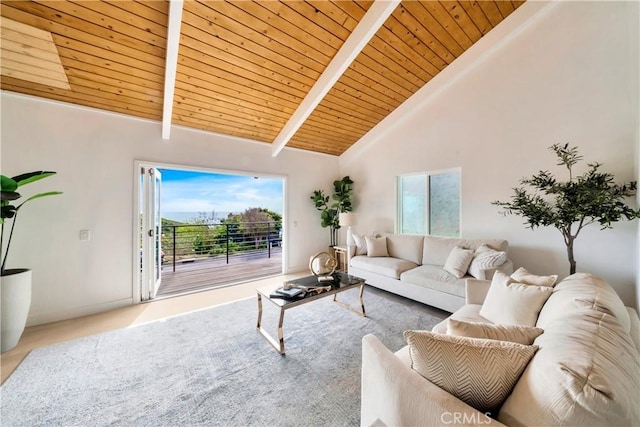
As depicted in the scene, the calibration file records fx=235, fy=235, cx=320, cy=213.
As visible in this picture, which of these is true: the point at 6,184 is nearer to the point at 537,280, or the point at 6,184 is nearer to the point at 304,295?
the point at 304,295

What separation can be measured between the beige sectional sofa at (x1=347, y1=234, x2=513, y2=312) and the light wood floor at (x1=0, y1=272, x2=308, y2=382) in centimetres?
166

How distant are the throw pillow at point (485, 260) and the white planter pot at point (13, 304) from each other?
457cm

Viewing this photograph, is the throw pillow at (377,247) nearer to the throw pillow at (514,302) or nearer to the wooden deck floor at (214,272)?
the wooden deck floor at (214,272)

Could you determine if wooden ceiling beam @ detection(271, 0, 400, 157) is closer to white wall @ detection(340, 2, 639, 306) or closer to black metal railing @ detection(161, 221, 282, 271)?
white wall @ detection(340, 2, 639, 306)

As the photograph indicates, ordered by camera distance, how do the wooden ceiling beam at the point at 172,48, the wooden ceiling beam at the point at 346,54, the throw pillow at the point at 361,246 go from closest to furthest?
1. the wooden ceiling beam at the point at 172,48
2. the wooden ceiling beam at the point at 346,54
3. the throw pillow at the point at 361,246

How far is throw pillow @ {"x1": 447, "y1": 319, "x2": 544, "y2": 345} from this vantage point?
1.04m

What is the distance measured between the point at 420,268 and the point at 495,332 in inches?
92.5

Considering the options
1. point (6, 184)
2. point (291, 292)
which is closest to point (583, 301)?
point (291, 292)

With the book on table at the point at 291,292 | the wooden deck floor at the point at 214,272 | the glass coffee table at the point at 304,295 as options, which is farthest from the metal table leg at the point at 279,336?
the wooden deck floor at the point at 214,272

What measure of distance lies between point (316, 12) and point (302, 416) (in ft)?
11.4

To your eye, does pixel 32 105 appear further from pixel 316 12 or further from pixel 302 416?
pixel 302 416

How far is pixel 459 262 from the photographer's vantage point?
292 centimetres

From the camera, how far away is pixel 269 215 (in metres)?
A: 7.57

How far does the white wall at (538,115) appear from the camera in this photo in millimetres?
2504
